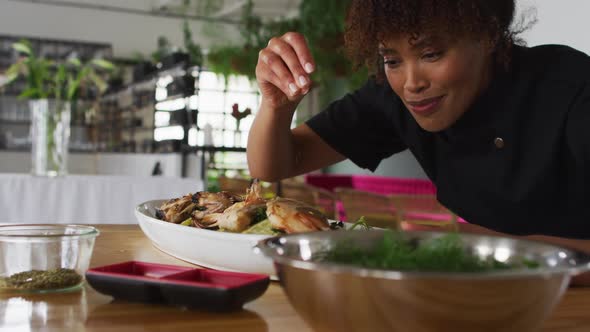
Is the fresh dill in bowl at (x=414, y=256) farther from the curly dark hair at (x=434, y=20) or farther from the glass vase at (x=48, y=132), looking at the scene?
the glass vase at (x=48, y=132)

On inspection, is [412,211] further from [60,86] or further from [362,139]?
[362,139]

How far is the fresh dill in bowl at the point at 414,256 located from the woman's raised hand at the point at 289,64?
39 cm

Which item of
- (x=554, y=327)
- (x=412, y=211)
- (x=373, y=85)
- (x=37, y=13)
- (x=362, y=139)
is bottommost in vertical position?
(x=412, y=211)

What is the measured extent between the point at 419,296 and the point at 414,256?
0.07 m

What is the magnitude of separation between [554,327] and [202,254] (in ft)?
1.18

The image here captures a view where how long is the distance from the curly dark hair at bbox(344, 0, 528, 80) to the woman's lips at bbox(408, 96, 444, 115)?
11 centimetres

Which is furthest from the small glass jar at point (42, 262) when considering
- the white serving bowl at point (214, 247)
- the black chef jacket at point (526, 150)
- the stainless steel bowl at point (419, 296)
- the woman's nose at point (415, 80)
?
the black chef jacket at point (526, 150)

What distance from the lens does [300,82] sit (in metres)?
0.86

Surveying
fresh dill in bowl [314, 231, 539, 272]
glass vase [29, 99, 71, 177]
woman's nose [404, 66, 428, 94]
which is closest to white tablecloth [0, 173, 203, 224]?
glass vase [29, 99, 71, 177]

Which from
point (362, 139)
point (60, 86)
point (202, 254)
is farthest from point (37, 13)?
point (202, 254)

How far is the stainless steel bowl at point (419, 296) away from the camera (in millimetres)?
376

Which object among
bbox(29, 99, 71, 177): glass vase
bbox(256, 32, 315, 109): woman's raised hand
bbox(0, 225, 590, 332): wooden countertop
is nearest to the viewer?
bbox(0, 225, 590, 332): wooden countertop

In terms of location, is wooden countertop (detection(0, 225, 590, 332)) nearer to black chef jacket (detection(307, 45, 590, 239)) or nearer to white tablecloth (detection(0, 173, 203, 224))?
black chef jacket (detection(307, 45, 590, 239))

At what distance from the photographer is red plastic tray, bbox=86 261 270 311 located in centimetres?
51
